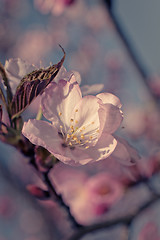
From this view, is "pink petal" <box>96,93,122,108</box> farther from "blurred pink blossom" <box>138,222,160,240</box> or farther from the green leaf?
"blurred pink blossom" <box>138,222,160,240</box>

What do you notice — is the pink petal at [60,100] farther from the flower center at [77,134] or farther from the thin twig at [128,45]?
the thin twig at [128,45]

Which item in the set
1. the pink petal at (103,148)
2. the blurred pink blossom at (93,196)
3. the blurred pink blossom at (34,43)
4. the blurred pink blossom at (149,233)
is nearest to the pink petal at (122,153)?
the pink petal at (103,148)

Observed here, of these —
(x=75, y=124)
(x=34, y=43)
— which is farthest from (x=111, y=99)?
(x=34, y=43)

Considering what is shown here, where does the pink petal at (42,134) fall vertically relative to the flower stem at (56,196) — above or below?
above

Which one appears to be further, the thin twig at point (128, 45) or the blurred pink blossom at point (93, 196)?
the blurred pink blossom at point (93, 196)

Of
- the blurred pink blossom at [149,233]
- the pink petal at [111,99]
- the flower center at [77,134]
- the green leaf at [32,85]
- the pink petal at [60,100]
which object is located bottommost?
the blurred pink blossom at [149,233]

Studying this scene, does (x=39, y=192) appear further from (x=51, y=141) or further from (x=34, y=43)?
(x=34, y=43)

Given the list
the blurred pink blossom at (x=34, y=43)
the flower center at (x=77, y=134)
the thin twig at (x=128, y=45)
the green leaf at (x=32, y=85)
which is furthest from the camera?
Result: the blurred pink blossom at (x=34, y=43)
